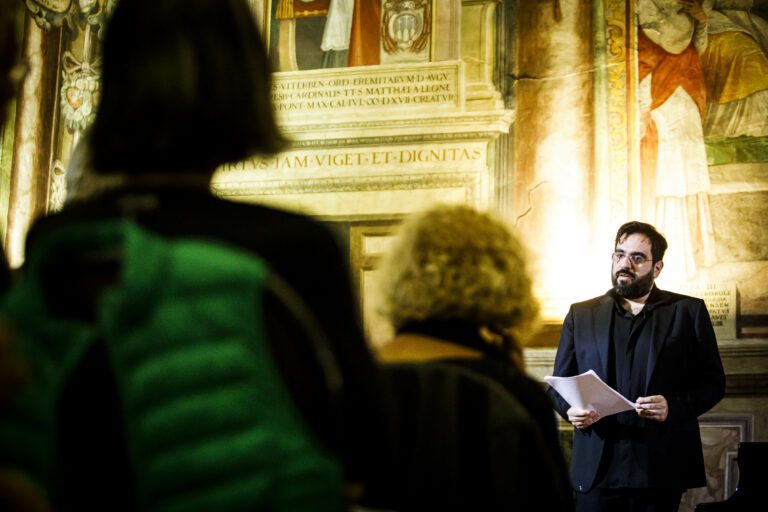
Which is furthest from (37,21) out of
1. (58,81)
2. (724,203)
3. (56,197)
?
(724,203)

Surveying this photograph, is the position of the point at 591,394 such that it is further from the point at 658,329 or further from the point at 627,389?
the point at 658,329

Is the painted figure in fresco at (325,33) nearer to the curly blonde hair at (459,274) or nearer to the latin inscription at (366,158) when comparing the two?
the latin inscription at (366,158)

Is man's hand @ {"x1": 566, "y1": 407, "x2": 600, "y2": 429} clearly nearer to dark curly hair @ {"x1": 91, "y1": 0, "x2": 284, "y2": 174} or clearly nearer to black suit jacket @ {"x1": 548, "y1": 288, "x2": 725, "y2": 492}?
black suit jacket @ {"x1": 548, "y1": 288, "x2": 725, "y2": 492}

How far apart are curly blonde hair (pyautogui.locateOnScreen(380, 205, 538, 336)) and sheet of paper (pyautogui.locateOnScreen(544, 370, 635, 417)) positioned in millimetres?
2930

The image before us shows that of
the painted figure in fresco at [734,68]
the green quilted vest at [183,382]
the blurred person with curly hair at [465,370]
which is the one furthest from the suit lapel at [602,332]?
the green quilted vest at [183,382]

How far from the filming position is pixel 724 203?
7602 millimetres

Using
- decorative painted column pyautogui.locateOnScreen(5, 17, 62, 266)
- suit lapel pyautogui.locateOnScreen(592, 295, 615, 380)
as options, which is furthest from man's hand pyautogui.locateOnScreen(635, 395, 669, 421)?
decorative painted column pyautogui.locateOnScreen(5, 17, 62, 266)

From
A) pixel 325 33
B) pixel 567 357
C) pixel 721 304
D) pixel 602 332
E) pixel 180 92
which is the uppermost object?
pixel 325 33

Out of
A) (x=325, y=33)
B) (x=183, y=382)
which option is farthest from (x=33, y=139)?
(x=183, y=382)

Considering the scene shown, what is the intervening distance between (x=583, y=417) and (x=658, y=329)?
666 millimetres

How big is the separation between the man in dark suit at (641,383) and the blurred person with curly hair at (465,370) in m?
3.20

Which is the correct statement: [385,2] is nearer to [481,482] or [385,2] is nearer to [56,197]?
[56,197]

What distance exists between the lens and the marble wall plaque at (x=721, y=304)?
24.3 ft

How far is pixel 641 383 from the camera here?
5.64m
